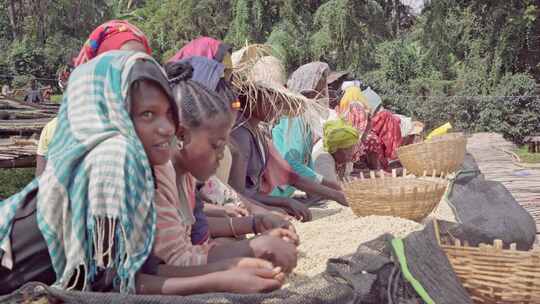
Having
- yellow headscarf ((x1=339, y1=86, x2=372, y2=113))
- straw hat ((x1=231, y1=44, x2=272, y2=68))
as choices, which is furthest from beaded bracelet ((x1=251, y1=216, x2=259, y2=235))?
yellow headscarf ((x1=339, y1=86, x2=372, y2=113))

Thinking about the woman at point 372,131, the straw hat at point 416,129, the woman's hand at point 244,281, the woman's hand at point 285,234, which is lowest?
the straw hat at point 416,129

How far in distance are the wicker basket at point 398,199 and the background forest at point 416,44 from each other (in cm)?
879

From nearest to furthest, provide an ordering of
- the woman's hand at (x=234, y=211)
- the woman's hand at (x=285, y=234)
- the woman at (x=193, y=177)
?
the woman at (x=193, y=177)
the woman's hand at (x=285, y=234)
the woman's hand at (x=234, y=211)

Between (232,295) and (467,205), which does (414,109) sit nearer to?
(467,205)

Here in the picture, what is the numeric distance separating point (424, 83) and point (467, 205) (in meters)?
13.3

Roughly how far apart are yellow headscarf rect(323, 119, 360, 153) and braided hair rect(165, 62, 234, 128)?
6.58 ft

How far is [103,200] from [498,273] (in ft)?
4.00

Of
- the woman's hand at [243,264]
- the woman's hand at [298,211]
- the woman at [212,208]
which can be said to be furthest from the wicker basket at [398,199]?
the woman's hand at [243,264]

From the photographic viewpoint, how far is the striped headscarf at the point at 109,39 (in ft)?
8.93

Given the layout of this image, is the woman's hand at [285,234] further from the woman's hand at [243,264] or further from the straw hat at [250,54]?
the straw hat at [250,54]

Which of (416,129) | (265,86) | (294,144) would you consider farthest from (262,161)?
(416,129)

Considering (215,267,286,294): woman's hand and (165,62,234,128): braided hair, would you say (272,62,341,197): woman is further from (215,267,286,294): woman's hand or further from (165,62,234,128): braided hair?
(215,267,286,294): woman's hand

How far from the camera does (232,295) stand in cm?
142

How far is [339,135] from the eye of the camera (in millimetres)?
3865
